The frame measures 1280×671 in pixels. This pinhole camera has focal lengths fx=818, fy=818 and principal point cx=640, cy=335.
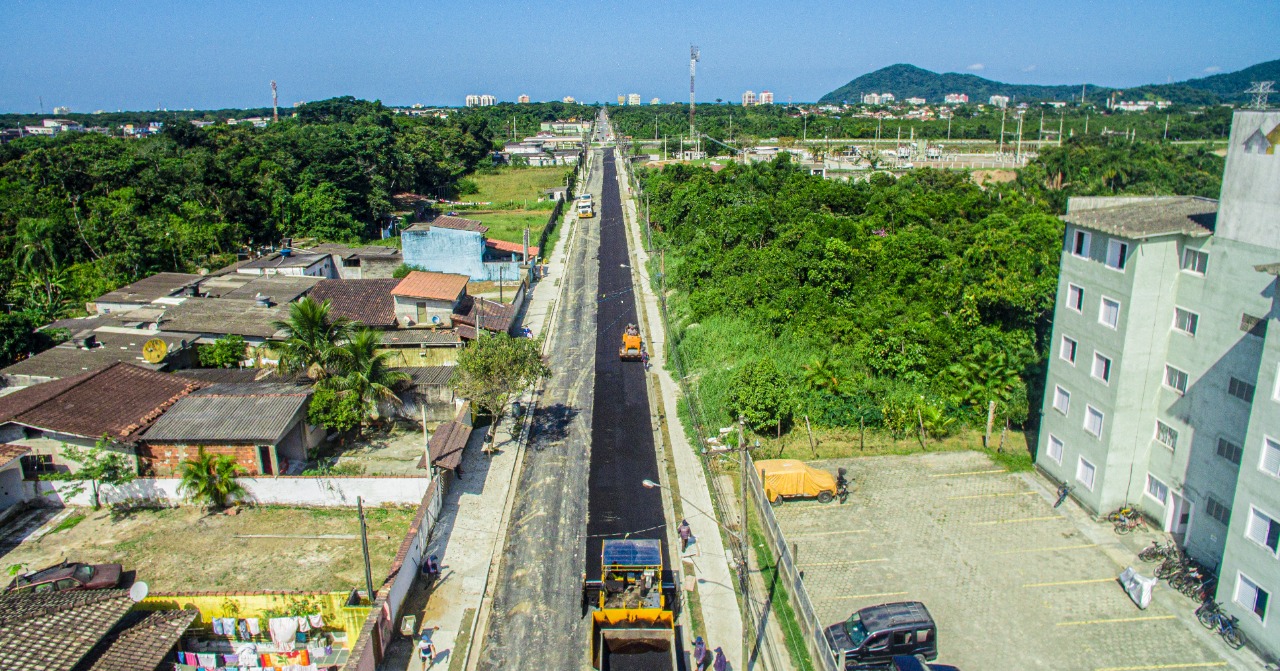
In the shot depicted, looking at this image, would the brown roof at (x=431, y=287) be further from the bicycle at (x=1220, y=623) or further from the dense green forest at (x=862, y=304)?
the bicycle at (x=1220, y=623)

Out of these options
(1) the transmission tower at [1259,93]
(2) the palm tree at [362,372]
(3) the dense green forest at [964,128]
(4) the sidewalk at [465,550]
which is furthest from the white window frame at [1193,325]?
(3) the dense green forest at [964,128]

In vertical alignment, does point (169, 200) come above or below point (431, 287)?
above

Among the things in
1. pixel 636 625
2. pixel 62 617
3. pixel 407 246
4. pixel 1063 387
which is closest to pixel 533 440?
pixel 636 625

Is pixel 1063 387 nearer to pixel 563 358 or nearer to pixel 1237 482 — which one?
pixel 1237 482

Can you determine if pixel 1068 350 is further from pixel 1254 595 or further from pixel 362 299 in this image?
pixel 362 299

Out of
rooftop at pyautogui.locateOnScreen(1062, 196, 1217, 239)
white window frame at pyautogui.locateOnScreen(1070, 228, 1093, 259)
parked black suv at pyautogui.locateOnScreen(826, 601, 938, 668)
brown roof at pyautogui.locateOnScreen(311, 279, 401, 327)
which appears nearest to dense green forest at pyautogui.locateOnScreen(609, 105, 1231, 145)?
brown roof at pyautogui.locateOnScreen(311, 279, 401, 327)

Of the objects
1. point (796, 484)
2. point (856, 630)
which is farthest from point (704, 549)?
point (856, 630)
